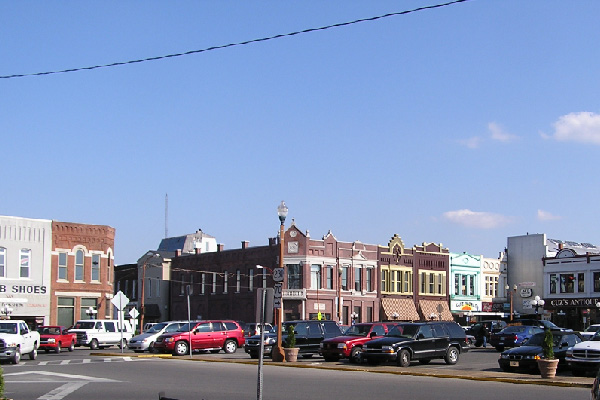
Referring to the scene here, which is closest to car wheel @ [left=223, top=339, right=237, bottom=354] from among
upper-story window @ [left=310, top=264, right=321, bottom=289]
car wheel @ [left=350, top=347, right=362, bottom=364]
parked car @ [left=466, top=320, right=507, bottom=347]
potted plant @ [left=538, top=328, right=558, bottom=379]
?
car wheel @ [left=350, top=347, right=362, bottom=364]

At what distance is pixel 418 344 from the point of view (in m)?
29.4

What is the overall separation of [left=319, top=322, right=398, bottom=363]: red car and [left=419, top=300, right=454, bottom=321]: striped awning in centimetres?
4507

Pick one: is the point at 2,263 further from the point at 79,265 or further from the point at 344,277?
the point at 344,277

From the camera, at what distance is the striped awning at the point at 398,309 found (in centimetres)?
7425

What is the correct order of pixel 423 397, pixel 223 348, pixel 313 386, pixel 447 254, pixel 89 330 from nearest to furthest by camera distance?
pixel 423 397 < pixel 313 386 < pixel 223 348 < pixel 89 330 < pixel 447 254

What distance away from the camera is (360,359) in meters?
30.7

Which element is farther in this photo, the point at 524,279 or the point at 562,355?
the point at 524,279

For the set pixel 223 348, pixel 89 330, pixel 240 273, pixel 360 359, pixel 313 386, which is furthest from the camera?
pixel 240 273

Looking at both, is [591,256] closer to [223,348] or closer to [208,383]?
[223,348]

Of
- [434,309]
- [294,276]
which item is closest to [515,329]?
[294,276]

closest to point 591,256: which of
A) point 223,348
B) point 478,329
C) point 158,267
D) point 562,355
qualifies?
point 478,329

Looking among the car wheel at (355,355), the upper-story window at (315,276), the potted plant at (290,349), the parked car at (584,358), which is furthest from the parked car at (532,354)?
the upper-story window at (315,276)

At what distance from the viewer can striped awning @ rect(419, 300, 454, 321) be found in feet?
253

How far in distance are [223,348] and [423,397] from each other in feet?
73.1
